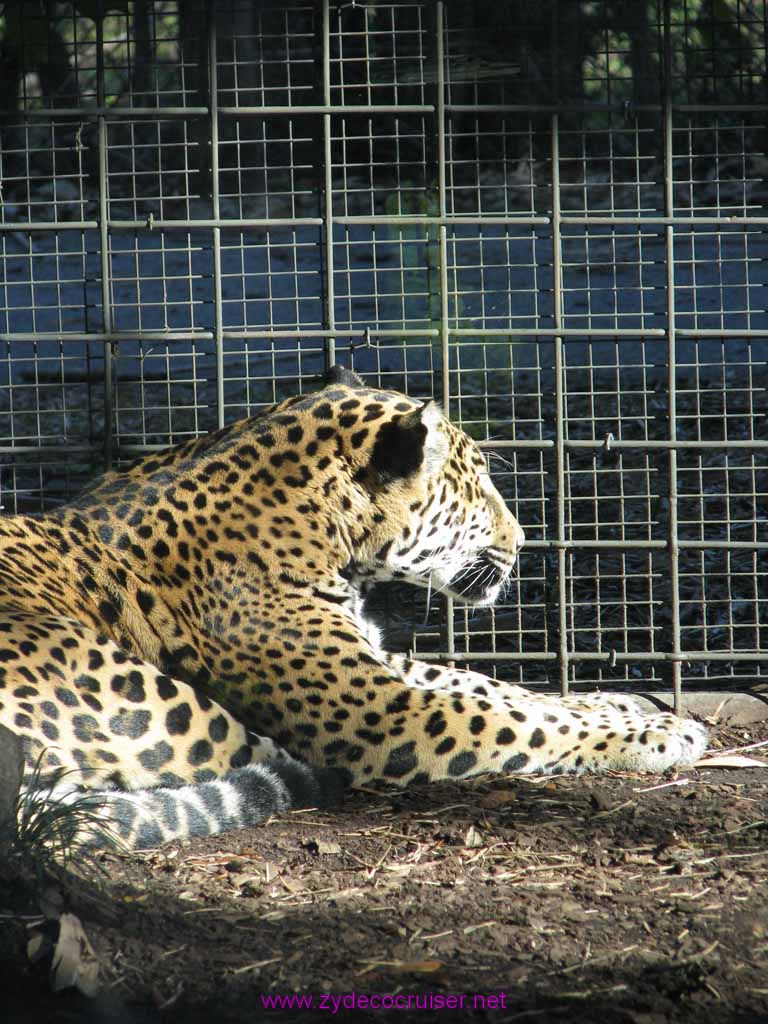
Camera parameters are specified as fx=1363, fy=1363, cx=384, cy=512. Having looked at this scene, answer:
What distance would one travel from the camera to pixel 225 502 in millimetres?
5863

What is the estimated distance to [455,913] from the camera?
4316 millimetres

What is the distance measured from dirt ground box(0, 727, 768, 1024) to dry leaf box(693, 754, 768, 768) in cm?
23

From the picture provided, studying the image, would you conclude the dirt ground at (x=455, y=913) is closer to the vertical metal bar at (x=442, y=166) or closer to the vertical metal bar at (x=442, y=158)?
the vertical metal bar at (x=442, y=166)

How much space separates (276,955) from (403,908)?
57 cm

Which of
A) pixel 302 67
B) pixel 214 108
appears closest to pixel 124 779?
pixel 214 108

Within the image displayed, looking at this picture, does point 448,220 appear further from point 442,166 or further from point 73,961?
point 73,961

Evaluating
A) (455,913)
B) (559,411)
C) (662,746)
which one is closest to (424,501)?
(559,411)

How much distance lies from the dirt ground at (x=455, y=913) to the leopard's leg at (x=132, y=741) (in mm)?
117

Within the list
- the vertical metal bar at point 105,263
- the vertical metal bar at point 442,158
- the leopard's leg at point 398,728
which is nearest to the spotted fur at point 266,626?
the leopard's leg at point 398,728

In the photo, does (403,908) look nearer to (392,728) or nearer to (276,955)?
(276,955)

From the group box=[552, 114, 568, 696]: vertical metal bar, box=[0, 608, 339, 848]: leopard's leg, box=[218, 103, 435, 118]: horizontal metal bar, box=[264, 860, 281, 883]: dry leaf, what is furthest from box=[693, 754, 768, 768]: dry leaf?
box=[218, 103, 435, 118]: horizontal metal bar

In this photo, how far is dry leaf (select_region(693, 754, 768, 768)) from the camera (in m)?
6.04

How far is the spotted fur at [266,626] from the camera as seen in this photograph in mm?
5180

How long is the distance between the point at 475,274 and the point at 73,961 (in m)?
11.1
